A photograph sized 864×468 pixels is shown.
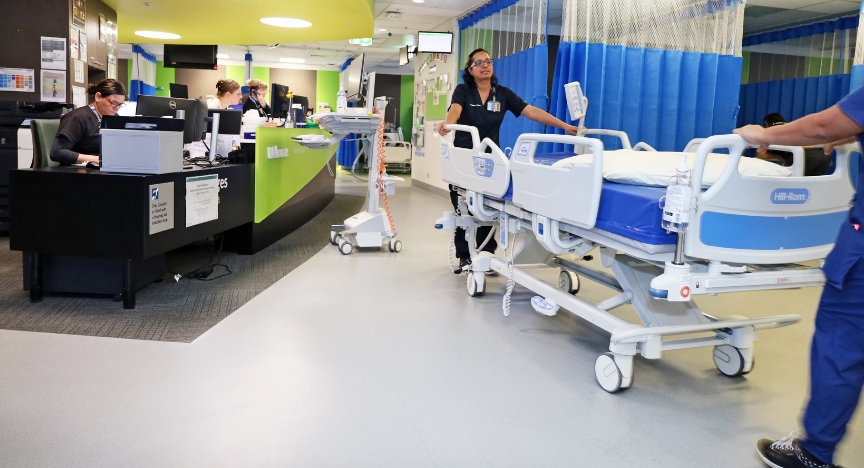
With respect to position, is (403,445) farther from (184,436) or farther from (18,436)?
(18,436)

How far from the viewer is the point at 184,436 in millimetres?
1928

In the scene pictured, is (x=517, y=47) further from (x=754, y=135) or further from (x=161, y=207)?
(x=754, y=135)

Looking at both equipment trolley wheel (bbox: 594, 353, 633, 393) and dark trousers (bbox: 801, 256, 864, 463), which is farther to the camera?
equipment trolley wheel (bbox: 594, 353, 633, 393)

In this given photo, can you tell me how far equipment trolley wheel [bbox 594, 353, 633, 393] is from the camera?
7.75 ft

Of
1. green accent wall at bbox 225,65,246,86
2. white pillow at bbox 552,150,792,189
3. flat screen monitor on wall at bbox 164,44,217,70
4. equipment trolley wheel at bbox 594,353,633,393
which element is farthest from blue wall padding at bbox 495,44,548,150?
green accent wall at bbox 225,65,246,86

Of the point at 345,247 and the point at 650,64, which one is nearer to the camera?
the point at 345,247

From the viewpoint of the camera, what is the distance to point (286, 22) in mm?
8992

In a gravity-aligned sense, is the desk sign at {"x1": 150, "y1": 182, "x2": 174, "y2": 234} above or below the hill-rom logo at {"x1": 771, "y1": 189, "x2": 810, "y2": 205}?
below

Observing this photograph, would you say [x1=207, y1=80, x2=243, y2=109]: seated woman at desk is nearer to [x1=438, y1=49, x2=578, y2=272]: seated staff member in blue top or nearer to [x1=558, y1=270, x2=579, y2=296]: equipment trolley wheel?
[x1=438, y1=49, x2=578, y2=272]: seated staff member in blue top

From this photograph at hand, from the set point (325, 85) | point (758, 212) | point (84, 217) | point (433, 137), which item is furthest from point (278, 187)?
point (325, 85)

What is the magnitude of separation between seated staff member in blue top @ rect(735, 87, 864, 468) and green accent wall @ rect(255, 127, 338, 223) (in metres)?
3.81

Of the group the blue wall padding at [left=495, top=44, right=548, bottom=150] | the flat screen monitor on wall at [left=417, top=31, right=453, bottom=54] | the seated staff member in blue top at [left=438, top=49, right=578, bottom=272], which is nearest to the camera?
the seated staff member in blue top at [left=438, top=49, right=578, bottom=272]

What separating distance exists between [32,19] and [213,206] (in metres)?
3.63

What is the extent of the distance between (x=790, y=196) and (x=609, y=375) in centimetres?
91
